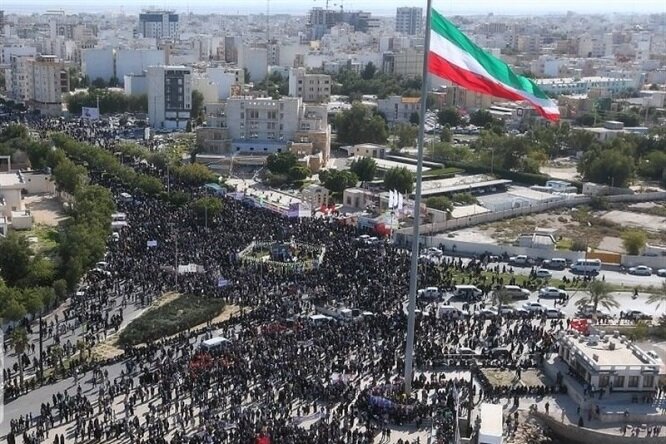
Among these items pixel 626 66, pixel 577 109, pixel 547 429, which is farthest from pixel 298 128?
pixel 626 66

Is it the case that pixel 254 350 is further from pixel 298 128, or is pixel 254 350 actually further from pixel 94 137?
pixel 94 137

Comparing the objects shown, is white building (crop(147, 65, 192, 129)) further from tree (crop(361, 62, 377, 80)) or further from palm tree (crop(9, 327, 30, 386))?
palm tree (crop(9, 327, 30, 386))

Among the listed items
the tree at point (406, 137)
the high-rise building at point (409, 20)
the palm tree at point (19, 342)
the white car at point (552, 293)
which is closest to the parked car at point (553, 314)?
the white car at point (552, 293)

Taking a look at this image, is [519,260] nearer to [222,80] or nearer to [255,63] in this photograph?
[222,80]

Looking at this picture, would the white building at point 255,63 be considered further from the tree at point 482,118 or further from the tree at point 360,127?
the tree at point 360,127

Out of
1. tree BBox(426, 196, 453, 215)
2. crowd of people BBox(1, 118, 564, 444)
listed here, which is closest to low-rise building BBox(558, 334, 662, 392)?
crowd of people BBox(1, 118, 564, 444)

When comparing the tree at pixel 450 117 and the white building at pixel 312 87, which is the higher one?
the white building at pixel 312 87
